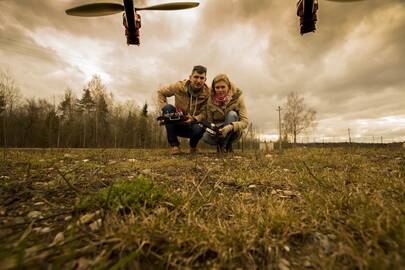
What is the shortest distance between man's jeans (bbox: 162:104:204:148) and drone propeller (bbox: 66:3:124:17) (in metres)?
3.01

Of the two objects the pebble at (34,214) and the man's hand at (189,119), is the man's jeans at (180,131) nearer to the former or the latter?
the man's hand at (189,119)

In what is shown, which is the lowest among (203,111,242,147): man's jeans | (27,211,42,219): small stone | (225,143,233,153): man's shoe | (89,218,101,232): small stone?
(27,211,42,219): small stone

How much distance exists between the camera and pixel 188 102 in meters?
5.93

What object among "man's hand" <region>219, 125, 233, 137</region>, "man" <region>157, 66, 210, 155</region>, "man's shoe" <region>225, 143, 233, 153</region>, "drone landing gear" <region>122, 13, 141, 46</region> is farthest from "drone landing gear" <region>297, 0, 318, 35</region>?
"man's shoe" <region>225, 143, 233, 153</region>

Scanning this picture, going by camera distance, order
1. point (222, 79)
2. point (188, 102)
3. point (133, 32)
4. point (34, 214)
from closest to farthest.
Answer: point (34, 214), point (133, 32), point (222, 79), point (188, 102)

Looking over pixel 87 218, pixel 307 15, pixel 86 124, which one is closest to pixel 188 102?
pixel 307 15

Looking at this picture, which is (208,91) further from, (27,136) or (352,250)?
(27,136)

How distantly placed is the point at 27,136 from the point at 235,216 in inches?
1661

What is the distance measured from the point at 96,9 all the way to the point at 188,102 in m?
3.30

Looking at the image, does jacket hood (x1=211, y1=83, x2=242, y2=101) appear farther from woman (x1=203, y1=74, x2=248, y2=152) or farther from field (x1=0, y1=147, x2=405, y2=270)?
field (x1=0, y1=147, x2=405, y2=270)

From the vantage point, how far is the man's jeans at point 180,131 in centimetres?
595

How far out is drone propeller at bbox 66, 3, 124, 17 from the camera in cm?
288

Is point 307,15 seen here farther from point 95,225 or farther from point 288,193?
point 95,225

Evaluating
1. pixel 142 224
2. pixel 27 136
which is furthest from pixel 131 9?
pixel 27 136
